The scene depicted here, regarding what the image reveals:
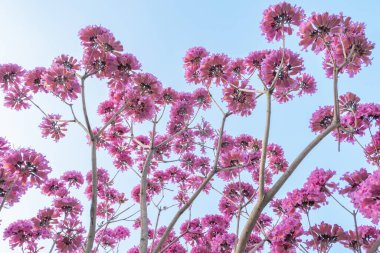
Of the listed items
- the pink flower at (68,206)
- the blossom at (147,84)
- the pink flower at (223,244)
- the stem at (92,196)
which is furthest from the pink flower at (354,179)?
the pink flower at (68,206)

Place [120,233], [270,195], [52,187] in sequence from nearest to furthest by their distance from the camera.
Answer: [270,195] < [52,187] < [120,233]

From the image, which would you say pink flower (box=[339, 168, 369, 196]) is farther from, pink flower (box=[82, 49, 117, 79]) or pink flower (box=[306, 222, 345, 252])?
pink flower (box=[82, 49, 117, 79])

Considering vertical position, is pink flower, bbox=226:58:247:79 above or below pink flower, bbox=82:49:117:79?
above

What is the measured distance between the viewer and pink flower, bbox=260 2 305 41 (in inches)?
237

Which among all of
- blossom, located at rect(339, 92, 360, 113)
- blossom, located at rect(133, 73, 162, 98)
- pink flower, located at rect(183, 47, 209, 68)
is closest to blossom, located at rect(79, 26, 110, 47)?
blossom, located at rect(133, 73, 162, 98)

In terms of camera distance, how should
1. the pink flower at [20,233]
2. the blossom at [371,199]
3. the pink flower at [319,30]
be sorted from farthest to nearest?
the pink flower at [20,233] < the pink flower at [319,30] < the blossom at [371,199]

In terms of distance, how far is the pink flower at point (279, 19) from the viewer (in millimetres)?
6020

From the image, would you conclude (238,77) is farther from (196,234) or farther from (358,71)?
(196,234)

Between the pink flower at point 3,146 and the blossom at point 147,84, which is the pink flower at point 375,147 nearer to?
the blossom at point 147,84

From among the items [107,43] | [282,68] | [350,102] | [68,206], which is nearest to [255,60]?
[282,68]

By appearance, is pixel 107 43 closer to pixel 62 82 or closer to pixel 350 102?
pixel 62 82

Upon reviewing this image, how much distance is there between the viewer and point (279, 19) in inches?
244

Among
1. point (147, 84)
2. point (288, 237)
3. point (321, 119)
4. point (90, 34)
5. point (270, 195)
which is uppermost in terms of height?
point (90, 34)

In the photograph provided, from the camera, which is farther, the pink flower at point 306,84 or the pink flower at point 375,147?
the pink flower at point 306,84
